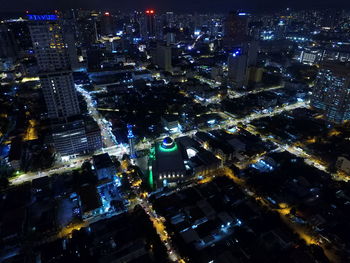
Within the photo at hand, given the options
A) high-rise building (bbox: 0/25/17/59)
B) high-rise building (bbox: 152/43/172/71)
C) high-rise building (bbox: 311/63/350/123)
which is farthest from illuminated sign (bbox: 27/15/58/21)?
high-rise building (bbox: 0/25/17/59)

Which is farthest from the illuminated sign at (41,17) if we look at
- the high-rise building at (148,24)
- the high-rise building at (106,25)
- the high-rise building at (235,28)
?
the high-rise building at (106,25)

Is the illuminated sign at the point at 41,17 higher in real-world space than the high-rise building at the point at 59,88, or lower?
higher

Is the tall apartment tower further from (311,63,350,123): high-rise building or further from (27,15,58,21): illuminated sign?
(311,63,350,123): high-rise building

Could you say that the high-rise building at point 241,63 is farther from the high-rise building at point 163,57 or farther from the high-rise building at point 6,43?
the high-rise building at point 6,43

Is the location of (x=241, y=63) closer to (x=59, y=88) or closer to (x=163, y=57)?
(x=163, y=57)

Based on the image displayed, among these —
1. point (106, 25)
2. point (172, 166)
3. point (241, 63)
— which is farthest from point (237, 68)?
point (106, 25)

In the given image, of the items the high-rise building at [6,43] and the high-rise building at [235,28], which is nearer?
the high-rise building at [6,43]

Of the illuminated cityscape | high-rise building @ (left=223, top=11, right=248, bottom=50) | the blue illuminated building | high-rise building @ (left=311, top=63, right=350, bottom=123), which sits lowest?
the illuminated cityscape
